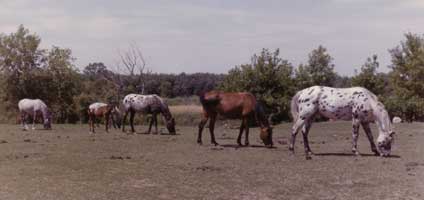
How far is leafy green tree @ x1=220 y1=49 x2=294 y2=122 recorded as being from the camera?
129 feet

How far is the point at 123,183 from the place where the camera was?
11.0 m

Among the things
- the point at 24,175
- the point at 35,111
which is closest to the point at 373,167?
the point at 24,175

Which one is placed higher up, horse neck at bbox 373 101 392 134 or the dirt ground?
horse neck at bbox 373 101 392 134

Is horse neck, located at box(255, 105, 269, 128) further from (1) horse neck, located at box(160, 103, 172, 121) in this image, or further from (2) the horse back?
(1) horse neck, located at box(160, 103, 172, 121)

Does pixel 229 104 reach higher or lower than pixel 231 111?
higher

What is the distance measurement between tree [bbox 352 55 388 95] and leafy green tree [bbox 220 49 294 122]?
853 centimetres

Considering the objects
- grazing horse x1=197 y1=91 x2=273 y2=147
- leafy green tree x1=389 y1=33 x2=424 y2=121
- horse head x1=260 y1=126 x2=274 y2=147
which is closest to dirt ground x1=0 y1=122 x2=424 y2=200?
horse head x1=260 y1=126 x2=274 y2=147

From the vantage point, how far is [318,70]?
1956 inches

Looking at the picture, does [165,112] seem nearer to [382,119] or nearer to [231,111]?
[231,111]

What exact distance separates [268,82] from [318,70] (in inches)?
431

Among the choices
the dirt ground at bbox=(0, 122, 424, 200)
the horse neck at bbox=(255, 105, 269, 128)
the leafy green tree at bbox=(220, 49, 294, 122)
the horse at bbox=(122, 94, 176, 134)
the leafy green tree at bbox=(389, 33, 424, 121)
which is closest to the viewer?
the dirt ground at bbox=(0, 122, 424, 200)

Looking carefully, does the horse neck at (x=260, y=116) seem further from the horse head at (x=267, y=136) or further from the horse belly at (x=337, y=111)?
the horse belly at (x=337, y=111)

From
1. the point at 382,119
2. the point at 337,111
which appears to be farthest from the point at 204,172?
the point at 382,119

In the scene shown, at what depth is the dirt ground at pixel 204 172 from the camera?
Result: 32.8 feet
